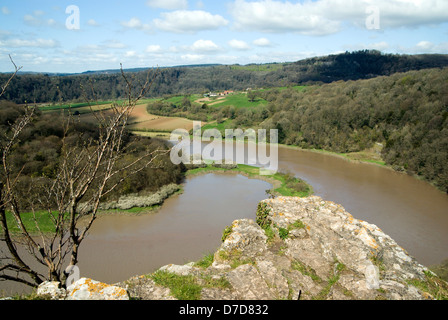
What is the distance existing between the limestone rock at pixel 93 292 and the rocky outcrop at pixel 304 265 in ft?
2.15

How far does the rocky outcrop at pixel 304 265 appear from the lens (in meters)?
4.07

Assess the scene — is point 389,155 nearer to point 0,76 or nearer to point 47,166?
point 47,166

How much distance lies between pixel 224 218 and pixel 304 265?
45.8 ft

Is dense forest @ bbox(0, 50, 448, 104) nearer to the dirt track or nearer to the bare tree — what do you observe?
the dirt track

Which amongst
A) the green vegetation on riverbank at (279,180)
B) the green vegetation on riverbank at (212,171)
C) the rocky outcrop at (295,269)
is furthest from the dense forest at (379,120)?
the rocky outcrop at (295,269)

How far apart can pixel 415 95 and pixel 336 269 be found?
1613 inches

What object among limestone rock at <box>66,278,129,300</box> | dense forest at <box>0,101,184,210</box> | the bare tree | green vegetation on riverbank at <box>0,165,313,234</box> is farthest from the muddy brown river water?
limestone rock at <box>66,278,129,300</box>

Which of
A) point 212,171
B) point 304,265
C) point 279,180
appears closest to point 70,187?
point 304,265

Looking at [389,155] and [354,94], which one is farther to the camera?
[354,94]

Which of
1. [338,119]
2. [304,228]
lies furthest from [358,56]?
[304,228]

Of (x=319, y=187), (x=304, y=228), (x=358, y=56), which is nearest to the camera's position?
(x=304, y=228)

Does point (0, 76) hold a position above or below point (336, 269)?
above

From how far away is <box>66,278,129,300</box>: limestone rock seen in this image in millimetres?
3127

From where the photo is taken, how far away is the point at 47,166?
2067 cm
